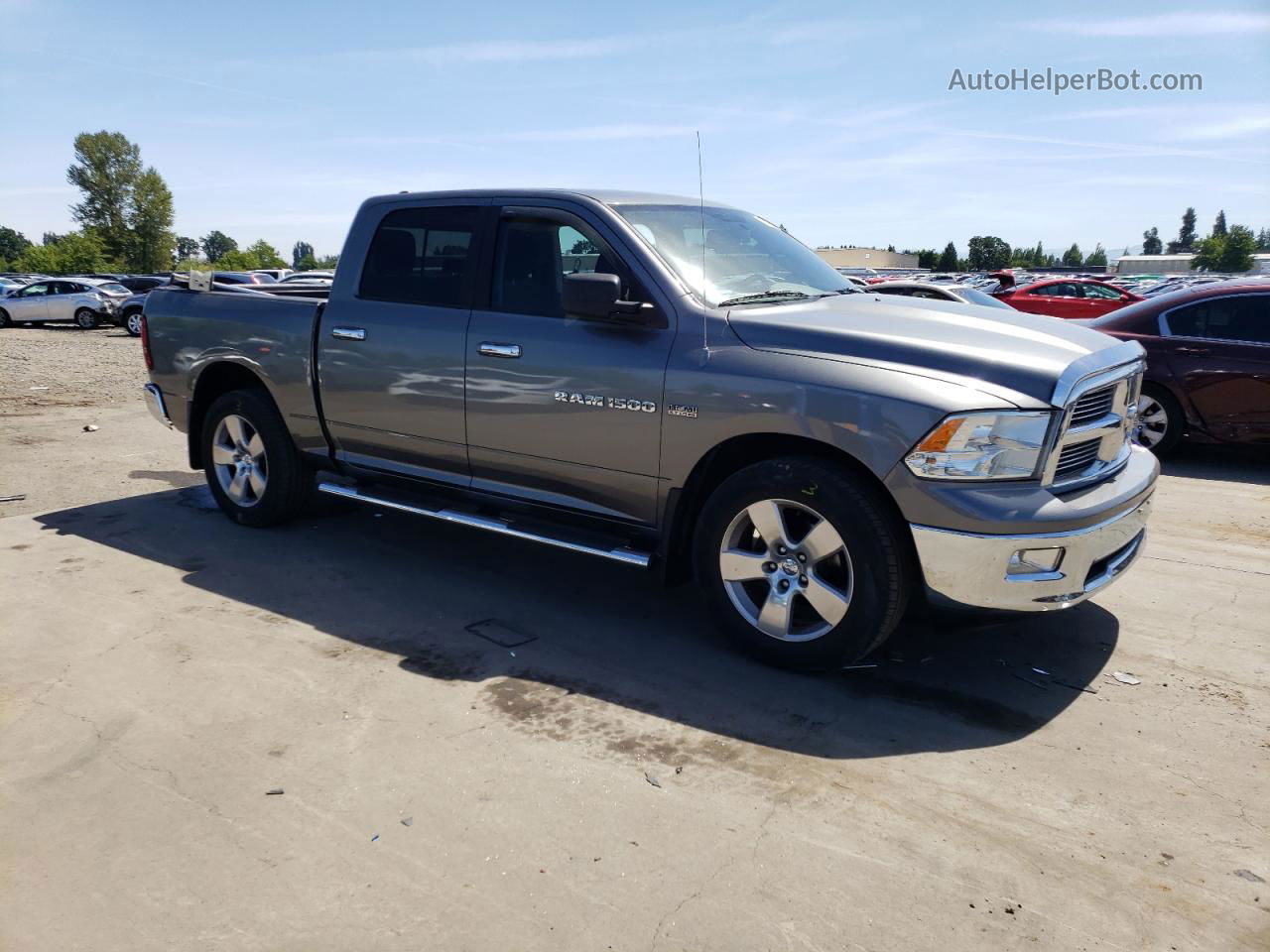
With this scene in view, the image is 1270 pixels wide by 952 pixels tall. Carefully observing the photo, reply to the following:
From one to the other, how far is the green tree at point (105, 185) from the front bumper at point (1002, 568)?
109196mm

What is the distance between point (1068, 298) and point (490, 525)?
16054mm

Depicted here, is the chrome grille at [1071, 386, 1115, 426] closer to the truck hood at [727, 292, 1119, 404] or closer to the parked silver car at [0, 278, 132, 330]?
the truck hood at [727, 292, 1119, 404]

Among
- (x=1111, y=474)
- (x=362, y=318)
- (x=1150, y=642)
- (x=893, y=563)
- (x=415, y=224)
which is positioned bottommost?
(x=1150, y=642)

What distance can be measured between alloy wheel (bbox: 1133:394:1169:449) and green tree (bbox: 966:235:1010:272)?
88.1 meters

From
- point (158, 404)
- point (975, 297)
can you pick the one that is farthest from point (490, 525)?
point (975, 297)

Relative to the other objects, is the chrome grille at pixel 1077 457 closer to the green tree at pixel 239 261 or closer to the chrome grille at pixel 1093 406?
the chrome grille at pixel 1093 406

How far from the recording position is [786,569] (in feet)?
13.2

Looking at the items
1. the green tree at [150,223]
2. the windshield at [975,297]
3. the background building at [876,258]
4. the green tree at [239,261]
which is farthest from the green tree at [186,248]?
the windshield at [975,297]

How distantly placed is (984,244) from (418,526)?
9454cm

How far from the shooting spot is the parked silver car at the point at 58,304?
2859cm

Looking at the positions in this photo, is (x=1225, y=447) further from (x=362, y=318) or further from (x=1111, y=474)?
(x=362, y=318)

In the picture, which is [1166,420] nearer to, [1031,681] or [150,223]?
[1031,681]

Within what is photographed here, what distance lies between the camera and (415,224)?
5.34 meters

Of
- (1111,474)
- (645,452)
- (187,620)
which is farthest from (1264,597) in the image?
(187,620)
